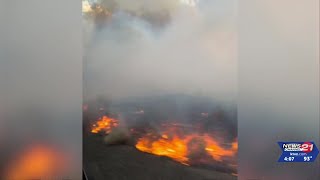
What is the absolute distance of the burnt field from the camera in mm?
1789

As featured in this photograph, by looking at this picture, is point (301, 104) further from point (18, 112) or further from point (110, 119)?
point (18, 112)

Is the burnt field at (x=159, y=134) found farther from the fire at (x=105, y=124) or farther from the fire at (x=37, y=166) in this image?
the fire at (x=37, y=166)

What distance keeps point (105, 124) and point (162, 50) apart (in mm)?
470

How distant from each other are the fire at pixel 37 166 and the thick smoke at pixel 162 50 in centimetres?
35

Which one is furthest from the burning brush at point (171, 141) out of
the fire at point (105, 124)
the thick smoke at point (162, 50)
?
the thick smoke at point (162, 50)

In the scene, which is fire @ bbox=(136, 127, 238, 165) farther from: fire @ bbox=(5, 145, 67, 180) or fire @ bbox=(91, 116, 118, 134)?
fire @ bbox=(5, 145, 67, 180)

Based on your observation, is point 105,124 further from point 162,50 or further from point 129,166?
point 162,50

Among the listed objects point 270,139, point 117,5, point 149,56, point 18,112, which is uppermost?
point 117,5

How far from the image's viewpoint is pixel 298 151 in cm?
183

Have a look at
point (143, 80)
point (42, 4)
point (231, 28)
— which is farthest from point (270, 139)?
point (42, 4)

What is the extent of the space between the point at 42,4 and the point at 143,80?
636mm

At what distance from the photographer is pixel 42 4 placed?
1.80 metres

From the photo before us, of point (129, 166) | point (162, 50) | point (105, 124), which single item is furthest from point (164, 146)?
point (162, 50)

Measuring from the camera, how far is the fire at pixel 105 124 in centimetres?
178
